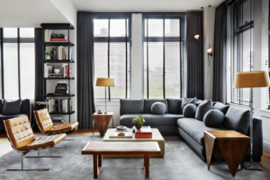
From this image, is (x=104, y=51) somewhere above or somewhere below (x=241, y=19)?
below

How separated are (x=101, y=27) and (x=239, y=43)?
11.5ft

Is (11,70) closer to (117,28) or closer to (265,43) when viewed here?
(117,28)

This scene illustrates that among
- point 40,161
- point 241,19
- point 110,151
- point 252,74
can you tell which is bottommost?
point 40,161

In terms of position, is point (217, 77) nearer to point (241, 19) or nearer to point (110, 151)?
point (241, 19)

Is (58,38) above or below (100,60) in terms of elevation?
above

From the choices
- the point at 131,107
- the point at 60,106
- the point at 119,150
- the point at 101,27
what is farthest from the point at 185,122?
the point at 101,27

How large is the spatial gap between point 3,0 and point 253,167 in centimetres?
479

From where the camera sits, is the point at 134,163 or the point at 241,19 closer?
the point at 134,163

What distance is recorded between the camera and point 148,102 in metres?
5.04

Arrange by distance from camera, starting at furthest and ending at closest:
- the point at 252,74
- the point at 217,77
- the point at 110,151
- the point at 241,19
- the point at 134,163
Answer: the point at 217,77 < the point at 241,19 < the point at 134,163 < the point at 252,74 < the point at 110,151

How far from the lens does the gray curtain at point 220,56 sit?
4664mm

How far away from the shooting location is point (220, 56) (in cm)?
474

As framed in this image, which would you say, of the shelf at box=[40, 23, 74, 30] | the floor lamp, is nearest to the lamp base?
the floor lamp

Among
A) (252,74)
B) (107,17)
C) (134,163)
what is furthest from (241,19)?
(134,163)
